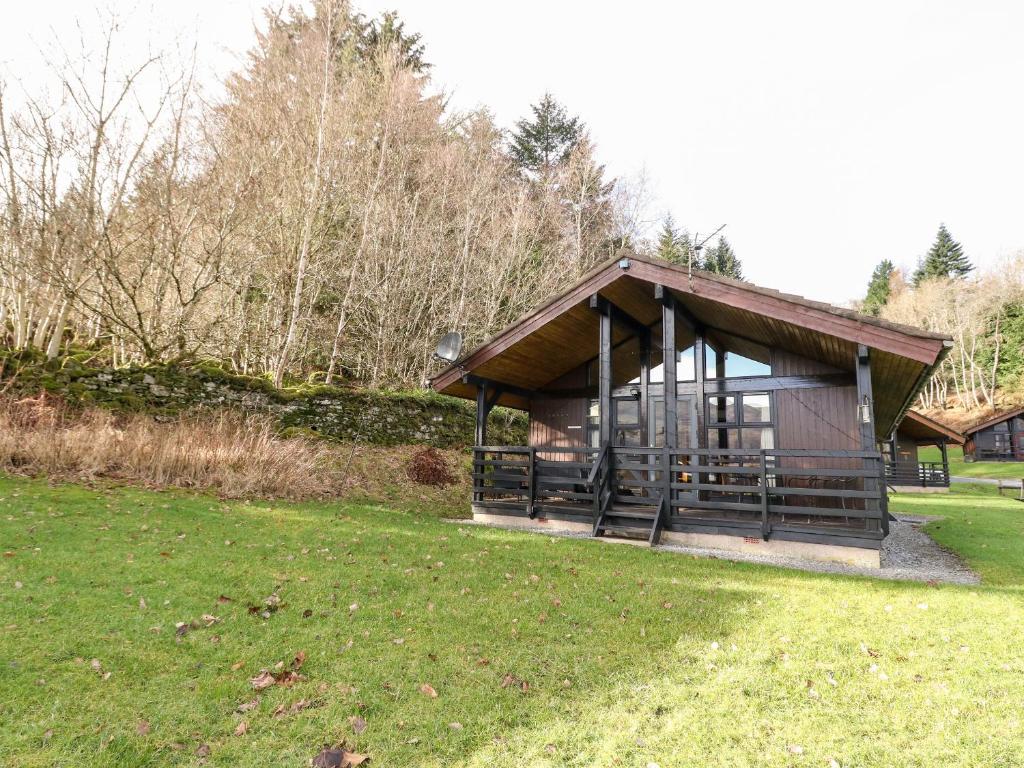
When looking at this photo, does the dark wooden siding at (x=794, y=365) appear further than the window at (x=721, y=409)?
No

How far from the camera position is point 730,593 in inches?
206

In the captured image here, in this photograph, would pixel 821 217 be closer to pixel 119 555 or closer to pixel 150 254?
pixel 150 254

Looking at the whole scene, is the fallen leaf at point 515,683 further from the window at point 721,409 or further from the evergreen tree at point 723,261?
the evergreen tree at point 723,261

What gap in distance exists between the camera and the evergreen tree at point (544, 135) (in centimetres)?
2850

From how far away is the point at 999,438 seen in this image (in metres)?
36.3

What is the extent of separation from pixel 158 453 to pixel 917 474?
2942cm

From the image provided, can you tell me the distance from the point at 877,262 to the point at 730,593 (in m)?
71.7

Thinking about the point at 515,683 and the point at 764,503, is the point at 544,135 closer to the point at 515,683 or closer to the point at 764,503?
the point at 764,503

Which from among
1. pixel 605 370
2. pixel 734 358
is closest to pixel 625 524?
pixel 605 370

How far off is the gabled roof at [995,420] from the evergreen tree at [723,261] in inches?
729

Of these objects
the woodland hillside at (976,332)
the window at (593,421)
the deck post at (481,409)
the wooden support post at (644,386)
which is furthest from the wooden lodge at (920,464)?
the deck post at (481,409)

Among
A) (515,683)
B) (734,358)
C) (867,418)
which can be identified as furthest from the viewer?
(734,358)

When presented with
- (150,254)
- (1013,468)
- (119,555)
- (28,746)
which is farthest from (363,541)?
(1013,468)

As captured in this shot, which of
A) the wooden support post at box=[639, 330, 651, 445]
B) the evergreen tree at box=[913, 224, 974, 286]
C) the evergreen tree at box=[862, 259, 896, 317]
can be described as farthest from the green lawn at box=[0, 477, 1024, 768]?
the evergreen tree at box=[913, 224, 974, 286]
